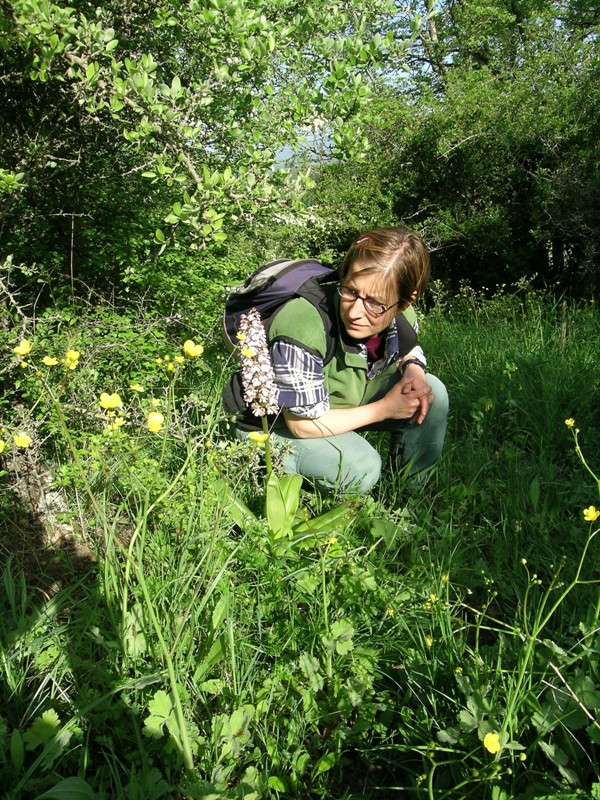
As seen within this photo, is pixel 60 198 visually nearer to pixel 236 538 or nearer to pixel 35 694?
pixel 236 538

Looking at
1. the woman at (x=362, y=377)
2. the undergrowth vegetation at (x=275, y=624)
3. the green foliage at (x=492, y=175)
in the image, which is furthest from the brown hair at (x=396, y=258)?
the green foliage at (x=492, y=175)

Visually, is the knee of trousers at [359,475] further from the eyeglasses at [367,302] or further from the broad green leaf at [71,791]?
the broad green leaf at [71,791]

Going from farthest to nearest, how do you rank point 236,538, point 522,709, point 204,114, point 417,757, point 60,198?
point 60,198, point 204,114, point 236,538, point 417,757, point 522,709

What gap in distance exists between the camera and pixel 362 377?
2.53 metres

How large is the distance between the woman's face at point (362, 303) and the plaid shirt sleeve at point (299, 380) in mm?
188

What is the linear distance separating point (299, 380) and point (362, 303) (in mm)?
360

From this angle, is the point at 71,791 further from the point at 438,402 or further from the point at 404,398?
the point at 438,402

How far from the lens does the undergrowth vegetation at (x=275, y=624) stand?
1413 mm

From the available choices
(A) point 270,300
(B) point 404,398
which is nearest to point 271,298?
(A) point 270,300

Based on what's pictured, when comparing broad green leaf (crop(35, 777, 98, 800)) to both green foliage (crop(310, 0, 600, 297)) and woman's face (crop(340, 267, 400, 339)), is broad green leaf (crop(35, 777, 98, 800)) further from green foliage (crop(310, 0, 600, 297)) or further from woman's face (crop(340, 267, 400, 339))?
green foliage (crop(310, 0, 600, 297))

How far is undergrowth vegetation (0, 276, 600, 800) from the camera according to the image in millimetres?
1413

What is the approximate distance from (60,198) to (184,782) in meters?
2.98

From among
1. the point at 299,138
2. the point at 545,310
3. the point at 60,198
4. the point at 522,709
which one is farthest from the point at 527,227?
the point at 522,709

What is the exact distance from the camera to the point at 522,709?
4.69 ft
